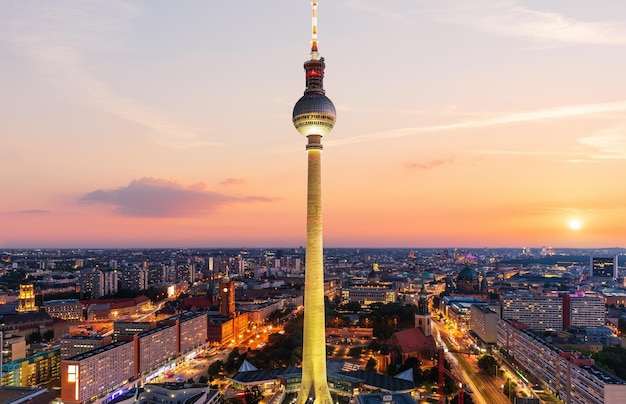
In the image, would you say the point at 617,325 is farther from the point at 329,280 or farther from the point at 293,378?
the point at 329,280

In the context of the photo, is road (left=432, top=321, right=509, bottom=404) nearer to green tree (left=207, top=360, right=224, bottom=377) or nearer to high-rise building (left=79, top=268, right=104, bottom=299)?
green tree (left=207, top=360, right=224, bottom=377)

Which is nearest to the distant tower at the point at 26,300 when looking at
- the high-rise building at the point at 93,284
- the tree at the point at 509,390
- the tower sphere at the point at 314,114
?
the high-rise building at the point at 93,284

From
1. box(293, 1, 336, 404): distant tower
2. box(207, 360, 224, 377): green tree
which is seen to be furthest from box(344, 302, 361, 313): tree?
box(293, 1, 336, 404): distant tower

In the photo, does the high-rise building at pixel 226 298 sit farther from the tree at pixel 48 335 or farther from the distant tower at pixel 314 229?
the distant tower at pixel 314 229

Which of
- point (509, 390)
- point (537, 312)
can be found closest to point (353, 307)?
point (537, 312)

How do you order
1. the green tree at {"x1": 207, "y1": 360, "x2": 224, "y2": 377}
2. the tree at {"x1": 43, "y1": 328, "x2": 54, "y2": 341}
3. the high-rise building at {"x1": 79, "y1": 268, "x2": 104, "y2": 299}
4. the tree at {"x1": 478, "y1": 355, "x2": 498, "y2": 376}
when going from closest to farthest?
the green tree at {"x1": 207, "y1": 360, "x2": 224, "y2": 377}
the tree at {"x1": 478, "y1": 355, "x2": 498, "y2": 376}
the tree at {"x1": 43, "y1": 328, "x2": 54, "y2": 341}
the high-rise building at {"x1": 79, "y1": 268, "x2": 104, "y2": 299}

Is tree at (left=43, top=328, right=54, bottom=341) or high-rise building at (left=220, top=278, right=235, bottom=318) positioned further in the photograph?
high-rise building at (left=220, top=278, right=235, bottom=318)

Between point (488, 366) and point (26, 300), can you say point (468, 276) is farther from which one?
point (26, 300)
